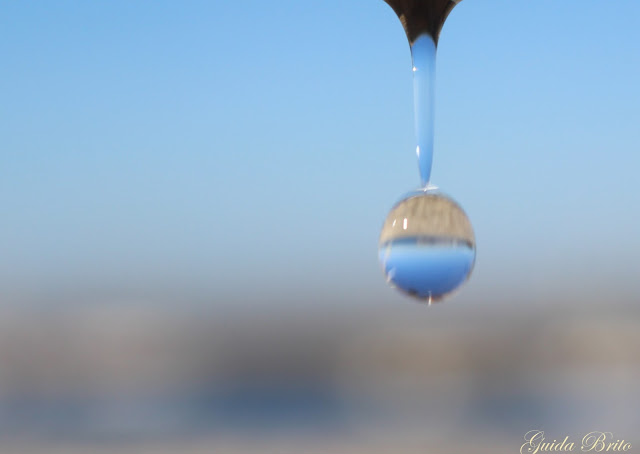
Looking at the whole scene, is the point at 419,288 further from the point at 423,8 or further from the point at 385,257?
the point at 423,8

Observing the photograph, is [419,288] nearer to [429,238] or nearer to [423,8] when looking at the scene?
[429,238]

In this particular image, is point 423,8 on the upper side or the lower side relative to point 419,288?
upper

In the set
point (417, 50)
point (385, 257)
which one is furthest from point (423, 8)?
point (385, 257)

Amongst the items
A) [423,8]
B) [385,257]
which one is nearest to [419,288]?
[385,257]

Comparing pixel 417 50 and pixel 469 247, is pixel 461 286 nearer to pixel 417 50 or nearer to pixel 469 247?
pixel 469 247
